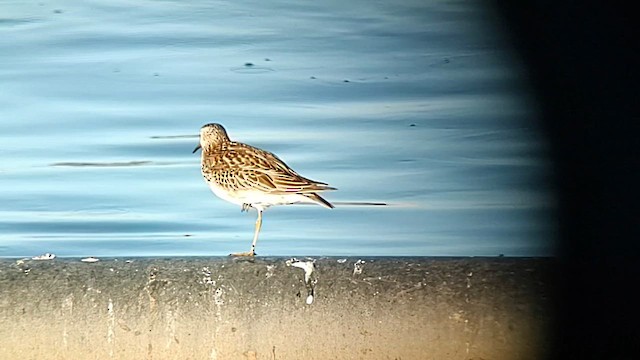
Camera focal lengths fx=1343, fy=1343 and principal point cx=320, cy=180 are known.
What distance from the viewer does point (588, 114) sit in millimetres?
3184

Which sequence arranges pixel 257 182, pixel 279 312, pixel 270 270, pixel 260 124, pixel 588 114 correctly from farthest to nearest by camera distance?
pixel 260 124
pixel 257 182
pixel 270 270
pixel 279 312
pixel 588 114

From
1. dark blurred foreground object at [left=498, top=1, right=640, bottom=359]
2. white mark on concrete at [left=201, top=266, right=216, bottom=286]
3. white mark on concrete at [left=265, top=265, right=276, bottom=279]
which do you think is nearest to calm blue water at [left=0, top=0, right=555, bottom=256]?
white mark on concrete at [left=265, top=265, right=276, bottom=279]

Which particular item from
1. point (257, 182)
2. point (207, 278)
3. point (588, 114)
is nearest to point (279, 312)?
point (207, 278)

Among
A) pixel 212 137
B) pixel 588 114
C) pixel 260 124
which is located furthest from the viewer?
pixel 260 124

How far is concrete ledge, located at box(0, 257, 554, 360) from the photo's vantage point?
4.60 metres

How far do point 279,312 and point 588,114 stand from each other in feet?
5.83

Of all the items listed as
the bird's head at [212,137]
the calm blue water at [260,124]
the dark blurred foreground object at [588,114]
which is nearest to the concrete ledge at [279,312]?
the dark blurred foreground object at [588,114]

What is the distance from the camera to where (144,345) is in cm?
466

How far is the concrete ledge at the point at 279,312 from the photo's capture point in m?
4.60

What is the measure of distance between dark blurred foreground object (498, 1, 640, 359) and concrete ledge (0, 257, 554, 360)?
0.92 meters

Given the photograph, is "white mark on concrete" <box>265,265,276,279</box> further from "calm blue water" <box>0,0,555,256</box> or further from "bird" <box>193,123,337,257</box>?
"calm blue water" <box>0,0,555,256</box>

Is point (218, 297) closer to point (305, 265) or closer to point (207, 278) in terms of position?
point (207, 278)

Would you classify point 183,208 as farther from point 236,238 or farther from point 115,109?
point 115,109

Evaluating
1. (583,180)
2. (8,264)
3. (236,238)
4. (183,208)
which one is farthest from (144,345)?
(183,208)
